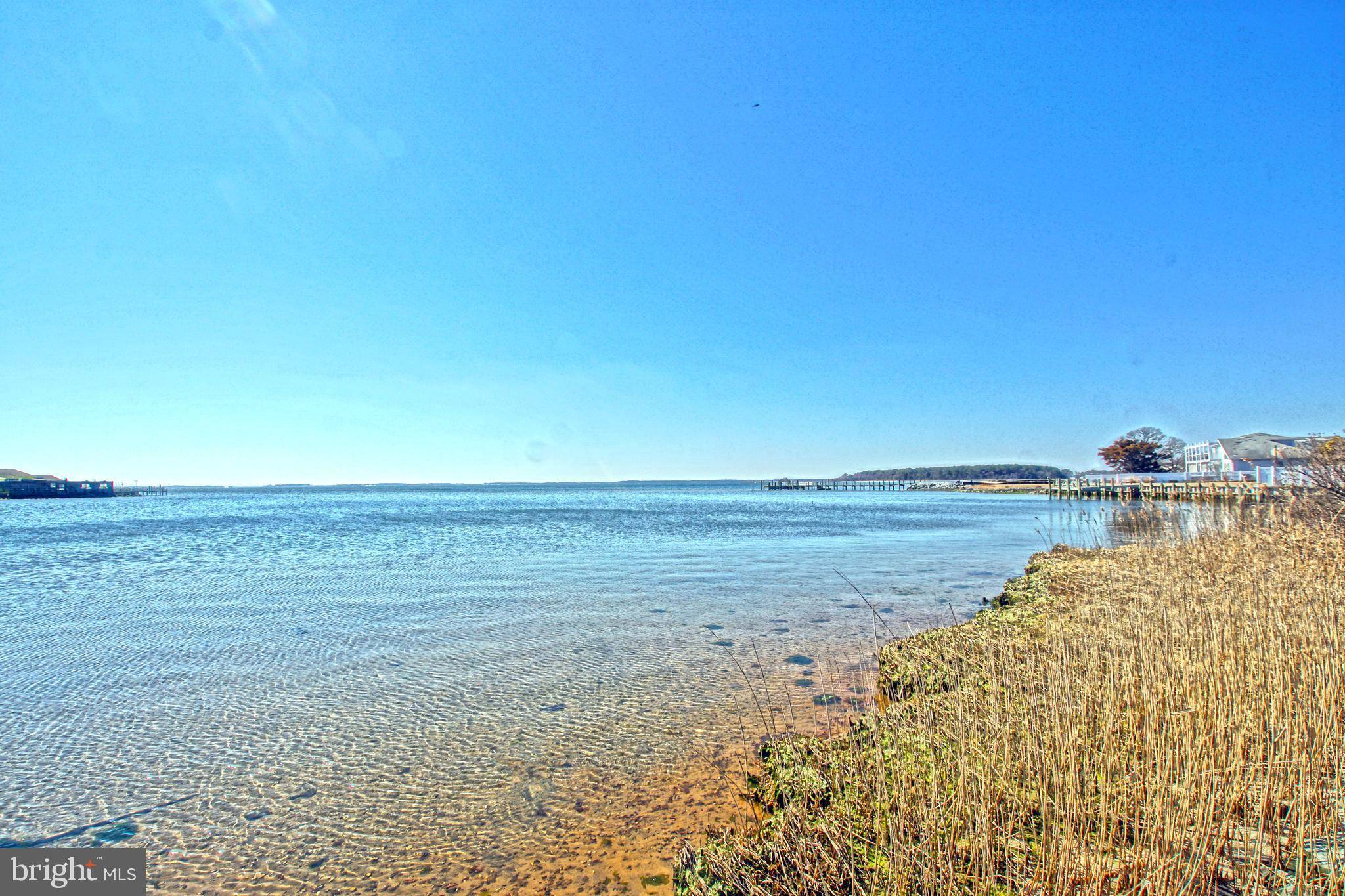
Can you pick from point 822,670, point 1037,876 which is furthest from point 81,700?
point 1037,876

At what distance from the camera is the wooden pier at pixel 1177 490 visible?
12016mm

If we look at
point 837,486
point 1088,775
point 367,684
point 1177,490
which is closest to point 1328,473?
point 1177,490

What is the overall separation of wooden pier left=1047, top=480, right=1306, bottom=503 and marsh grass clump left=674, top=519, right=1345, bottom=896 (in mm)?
6433

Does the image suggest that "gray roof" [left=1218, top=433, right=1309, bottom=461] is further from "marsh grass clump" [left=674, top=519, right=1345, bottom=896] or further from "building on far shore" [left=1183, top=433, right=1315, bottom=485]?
"marsh grass clump" [left=674, top=519, right=1345, bottom=896]

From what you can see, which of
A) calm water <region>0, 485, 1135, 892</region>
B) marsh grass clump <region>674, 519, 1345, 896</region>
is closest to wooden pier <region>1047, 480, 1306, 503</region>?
calm water <region>0, 485, 1135, 892</region>

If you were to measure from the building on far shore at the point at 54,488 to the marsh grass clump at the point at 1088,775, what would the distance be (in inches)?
5676

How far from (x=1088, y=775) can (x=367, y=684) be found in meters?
7.43

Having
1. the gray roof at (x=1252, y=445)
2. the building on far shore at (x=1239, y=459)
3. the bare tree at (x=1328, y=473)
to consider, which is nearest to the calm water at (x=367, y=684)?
the bare tree at (x=1328, y=473)

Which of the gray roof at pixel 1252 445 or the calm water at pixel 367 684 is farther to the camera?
the gray roof at pixel 1252 445

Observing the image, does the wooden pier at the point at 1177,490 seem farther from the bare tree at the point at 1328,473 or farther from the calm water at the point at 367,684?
the calm water at the point at 367,684

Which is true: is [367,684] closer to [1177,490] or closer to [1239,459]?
[1177,490]

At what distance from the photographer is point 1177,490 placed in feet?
47.2

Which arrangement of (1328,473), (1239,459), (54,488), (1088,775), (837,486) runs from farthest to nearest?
(837,486), (54,488), (1239,459), (1328,473), (1088,775)

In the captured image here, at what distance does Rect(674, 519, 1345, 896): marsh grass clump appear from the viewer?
261cm
